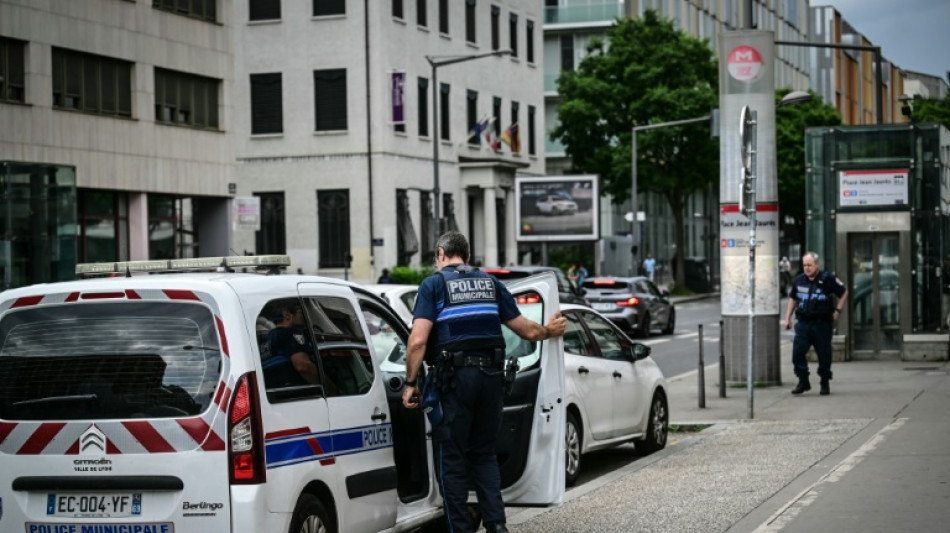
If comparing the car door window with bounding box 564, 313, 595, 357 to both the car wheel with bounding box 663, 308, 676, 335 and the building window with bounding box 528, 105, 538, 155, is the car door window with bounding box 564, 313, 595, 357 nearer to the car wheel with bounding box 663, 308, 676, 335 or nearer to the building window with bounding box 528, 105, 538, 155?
the car wheel with bounding box 663, 308, 676, 335

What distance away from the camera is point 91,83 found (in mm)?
34781

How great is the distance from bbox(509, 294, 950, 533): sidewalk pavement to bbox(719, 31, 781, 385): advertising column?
1.96 meters

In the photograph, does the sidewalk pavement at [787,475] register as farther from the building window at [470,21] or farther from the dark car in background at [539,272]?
the building window at [470,21]

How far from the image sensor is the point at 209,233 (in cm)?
4019

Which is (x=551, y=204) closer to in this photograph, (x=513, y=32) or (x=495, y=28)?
(x=495, y=28)

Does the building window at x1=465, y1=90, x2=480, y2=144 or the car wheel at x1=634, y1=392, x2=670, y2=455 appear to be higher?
the building window at x1=465, y1=90, x2=480, y2=144

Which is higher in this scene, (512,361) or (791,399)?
(512,361)

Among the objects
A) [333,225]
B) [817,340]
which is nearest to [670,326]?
[333,225]

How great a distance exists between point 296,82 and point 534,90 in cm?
1512

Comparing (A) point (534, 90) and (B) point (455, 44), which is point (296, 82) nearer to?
(B) point (455, 44)

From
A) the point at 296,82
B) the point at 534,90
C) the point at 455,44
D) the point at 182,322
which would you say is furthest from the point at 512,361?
the point at 534,90

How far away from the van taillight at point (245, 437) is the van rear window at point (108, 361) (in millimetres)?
136

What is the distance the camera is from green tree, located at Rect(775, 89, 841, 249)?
87.0 metres

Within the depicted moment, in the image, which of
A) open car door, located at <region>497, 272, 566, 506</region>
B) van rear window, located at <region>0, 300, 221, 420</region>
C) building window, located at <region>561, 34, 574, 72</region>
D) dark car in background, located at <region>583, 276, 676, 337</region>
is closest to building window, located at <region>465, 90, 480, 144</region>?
dark car in background, located at <region>583, 276, 676, 337</region>
